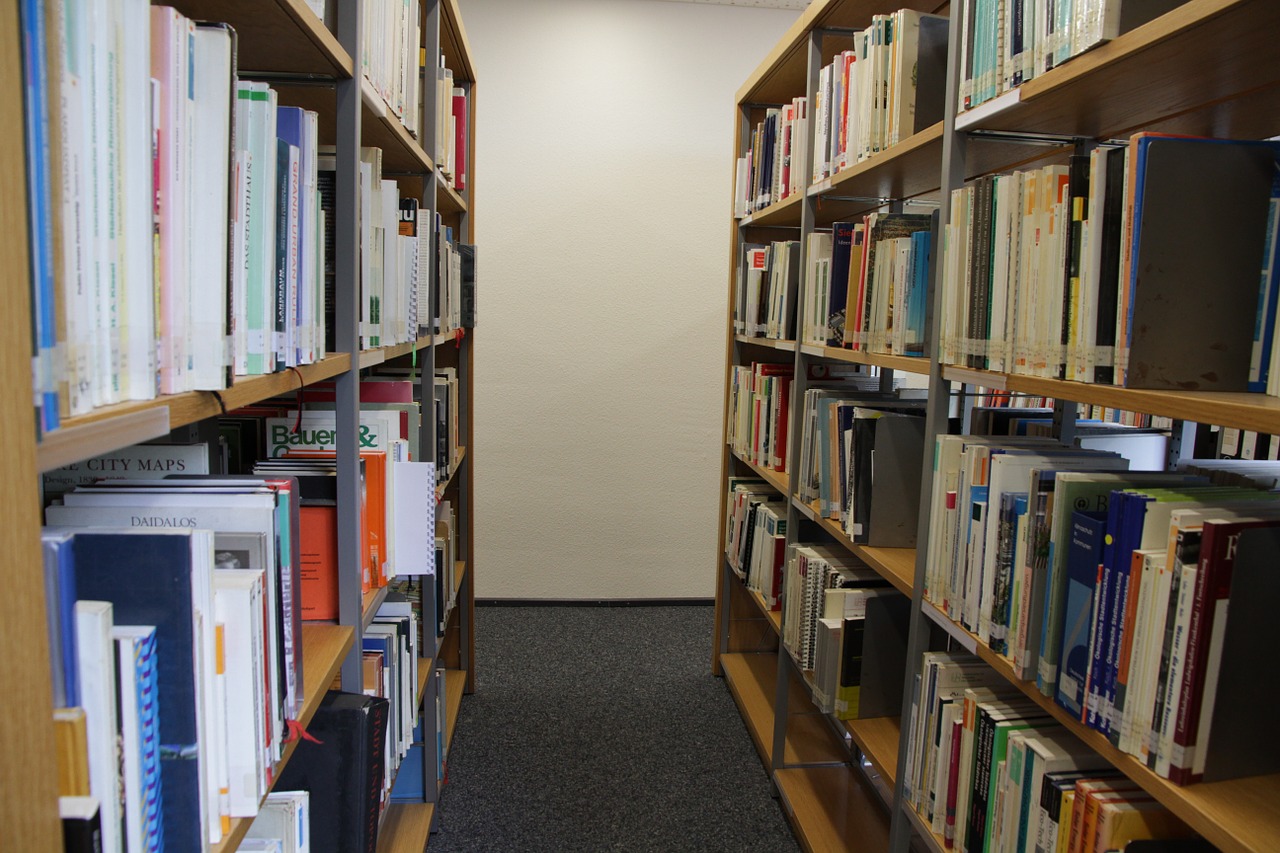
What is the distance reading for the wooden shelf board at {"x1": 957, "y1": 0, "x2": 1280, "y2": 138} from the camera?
872mm

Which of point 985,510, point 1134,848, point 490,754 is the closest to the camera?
point 1134,848

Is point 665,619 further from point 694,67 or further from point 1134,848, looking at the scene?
point 1134,848

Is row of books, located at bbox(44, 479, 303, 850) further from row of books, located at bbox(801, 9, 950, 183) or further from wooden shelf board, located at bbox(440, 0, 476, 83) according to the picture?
wooden shelf board, located at bbox(440, 0, 476, 83)

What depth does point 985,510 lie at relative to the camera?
4.28ft

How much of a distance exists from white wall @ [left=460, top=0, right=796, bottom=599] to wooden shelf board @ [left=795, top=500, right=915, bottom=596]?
1906mm

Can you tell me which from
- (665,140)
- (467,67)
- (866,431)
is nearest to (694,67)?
(665,140)

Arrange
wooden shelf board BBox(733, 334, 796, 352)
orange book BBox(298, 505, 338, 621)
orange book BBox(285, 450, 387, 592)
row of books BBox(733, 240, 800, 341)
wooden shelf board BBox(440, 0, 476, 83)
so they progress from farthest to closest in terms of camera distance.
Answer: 1. row of books BBox(733, 240, 800, 341)
2. wooden shelf board BBox(733, 334, 796, 352)
3. wooden shelf board BBox(440, 0, 476, 83)
4. orange book BBox(285, 450, 387, 592)
5. orange book BBox(298, 505, 338, 621)

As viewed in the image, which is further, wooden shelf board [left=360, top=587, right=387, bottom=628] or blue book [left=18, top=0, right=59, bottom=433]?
wooden shelf board [left=360, top=587, right=387, bottom=628]

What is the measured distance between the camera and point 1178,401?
2.97 ft

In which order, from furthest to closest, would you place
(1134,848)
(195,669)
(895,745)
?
1. (895,745)
2. (1134,848)
3. (195,669)

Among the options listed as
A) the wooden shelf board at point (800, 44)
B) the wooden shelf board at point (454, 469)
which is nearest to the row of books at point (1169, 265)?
the wooden shelf board at point (800, 44)

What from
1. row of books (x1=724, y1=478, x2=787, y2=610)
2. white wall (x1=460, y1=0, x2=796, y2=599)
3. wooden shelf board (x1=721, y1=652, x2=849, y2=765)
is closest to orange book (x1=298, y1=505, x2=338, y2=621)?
row of books (x1=724, y1=478, x2=787, y2=610)

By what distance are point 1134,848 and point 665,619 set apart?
2.93 metres

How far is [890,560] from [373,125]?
1.38 meters
